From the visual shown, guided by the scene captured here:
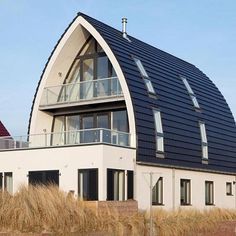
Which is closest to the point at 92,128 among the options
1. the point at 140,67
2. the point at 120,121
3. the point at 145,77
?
the point at 120,121

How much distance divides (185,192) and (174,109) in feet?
16.3

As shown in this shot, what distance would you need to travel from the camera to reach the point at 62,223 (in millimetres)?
18484

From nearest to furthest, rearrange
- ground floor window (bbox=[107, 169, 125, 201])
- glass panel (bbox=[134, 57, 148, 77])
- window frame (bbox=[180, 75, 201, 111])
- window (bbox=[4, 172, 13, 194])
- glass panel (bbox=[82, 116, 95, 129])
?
ground floor window (bbox=[107, 169, 125, 201]), window (bbox=[4, 172, 13, 194]), glass panel (bbox=[134, 57, 148, 77]), glass panel (bbox=[82, 116, 95, 129]), window frame (bbox=[180, 75, 201, 111])

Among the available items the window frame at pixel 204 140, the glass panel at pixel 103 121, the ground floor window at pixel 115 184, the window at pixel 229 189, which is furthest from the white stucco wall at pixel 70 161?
the window at pixel 229 189

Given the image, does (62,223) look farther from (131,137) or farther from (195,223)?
(131,137)

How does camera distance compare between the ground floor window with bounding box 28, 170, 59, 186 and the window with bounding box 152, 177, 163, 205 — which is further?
the window with bounding box 152, 177, 163, 205

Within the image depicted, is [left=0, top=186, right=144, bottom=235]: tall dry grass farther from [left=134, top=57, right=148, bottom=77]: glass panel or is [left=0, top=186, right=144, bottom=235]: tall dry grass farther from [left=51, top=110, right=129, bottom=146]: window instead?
[left=134, top=57, right=148, bottom=77]: glass panel

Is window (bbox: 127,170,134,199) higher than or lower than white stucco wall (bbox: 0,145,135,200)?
lower

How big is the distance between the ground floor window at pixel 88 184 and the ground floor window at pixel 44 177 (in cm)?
146

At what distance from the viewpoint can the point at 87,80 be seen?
105 feet

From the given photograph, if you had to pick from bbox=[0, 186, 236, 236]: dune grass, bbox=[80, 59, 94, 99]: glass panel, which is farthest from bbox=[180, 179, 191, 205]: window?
bbox=[0, 186, 236, 236]: dune grass

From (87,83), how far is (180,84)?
737cm

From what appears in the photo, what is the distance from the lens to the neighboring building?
1036 inches

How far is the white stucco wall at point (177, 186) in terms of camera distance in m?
27.9
